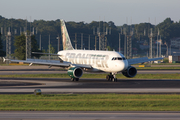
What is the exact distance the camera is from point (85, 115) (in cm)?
2147

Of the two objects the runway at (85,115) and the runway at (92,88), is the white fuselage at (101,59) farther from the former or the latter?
the runway at (85,115)

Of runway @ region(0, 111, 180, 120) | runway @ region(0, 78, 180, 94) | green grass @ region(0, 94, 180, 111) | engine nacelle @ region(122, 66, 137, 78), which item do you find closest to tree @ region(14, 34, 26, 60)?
engine nacelle @ region(122, 66, 137, 78)

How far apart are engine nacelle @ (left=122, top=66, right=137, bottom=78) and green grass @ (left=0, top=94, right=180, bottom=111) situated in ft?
59.1

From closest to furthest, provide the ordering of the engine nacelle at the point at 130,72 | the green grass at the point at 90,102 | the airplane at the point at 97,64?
the green grass at the point at 90,102 < the airplane at the point at 97,64 < the engine nacelle at the point at 130,72

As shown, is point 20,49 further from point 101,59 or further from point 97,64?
point 101,59

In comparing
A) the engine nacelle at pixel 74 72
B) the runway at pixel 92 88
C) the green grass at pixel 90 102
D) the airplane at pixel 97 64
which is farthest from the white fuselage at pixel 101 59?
the green grass at pixel 90 102

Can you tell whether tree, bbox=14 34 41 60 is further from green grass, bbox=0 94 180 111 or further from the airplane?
green grass, bbox=0 94 180 111

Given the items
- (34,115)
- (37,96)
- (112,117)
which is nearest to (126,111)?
(112,117)

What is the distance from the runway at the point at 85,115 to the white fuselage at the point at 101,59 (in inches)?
969

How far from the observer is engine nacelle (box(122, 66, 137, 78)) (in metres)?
50.8

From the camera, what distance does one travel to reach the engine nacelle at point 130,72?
167 ft

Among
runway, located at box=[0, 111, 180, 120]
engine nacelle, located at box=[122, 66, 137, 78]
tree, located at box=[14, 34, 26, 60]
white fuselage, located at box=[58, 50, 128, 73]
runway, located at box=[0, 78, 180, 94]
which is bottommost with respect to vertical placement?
runway, located at box=[0, 111, 180, 120]

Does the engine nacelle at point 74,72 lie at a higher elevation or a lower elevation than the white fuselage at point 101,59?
lower

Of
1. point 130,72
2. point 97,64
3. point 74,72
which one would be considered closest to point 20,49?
point 97,64
